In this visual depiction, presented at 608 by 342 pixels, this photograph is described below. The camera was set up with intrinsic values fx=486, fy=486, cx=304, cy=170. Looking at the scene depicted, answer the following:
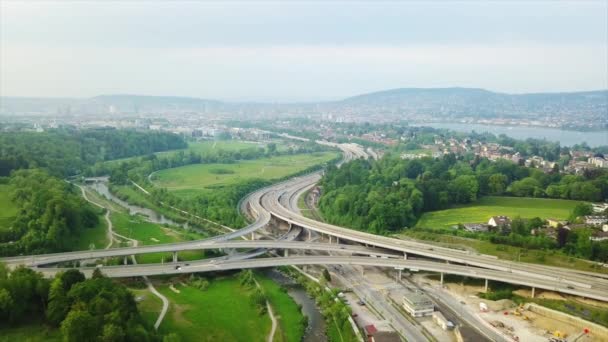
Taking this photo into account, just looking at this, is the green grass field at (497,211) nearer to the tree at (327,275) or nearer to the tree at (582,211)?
the tree at (582,211)

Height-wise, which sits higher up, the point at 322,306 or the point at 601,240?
the point at 601,240

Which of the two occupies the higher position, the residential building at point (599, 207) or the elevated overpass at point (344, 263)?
the residential building at point (599, 207)

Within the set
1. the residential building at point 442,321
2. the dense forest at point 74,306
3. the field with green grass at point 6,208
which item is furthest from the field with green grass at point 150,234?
the residential building at point 442,321

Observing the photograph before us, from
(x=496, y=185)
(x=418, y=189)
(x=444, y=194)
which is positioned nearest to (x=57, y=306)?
(x=418, y=189)

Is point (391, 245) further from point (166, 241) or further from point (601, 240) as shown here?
point (166, 241)

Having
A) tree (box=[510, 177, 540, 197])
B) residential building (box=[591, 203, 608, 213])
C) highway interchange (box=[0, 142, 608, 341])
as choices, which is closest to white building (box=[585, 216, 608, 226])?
residential building (box=[591, 203, 608, 213])

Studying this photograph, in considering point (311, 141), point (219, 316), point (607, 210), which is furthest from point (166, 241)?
point (311, 141)
